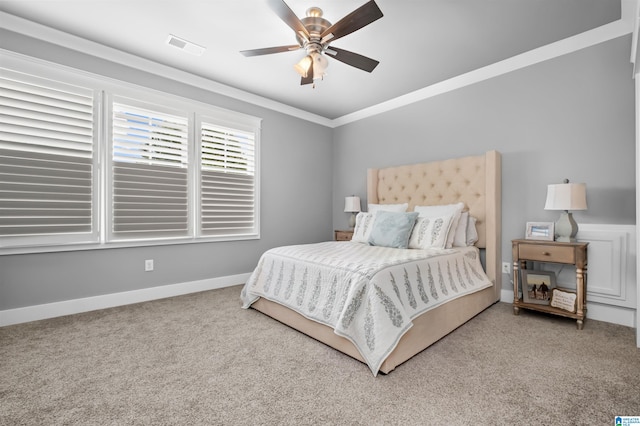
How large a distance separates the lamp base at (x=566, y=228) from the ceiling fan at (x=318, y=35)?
2162mm

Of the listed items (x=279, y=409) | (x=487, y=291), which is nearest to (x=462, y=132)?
(x=487, y=291)

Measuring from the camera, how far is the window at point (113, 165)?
8.18ft

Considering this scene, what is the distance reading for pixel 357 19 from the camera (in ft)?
6.44

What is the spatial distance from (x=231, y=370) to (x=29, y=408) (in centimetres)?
95

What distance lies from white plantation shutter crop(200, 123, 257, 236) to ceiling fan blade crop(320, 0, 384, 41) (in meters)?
2.08

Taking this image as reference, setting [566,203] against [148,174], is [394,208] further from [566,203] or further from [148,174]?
[148,174]

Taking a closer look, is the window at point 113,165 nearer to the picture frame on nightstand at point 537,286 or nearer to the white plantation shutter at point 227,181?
the white plantation shutter at point 227,181

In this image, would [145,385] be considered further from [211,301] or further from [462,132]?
[462,132]

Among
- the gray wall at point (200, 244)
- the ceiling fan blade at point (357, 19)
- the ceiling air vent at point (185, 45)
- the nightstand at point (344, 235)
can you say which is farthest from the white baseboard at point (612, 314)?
the ceiling air vent at point (185, 45)

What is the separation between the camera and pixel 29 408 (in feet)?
4.62

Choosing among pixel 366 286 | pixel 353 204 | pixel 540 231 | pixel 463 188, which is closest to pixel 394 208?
pixel 463 188

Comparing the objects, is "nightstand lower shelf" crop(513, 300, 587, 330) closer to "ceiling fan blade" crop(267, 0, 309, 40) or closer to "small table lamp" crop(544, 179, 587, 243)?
"small table lamp" crop(544, 179, 587, 243)

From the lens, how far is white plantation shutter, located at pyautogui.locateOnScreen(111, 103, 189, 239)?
117 inches

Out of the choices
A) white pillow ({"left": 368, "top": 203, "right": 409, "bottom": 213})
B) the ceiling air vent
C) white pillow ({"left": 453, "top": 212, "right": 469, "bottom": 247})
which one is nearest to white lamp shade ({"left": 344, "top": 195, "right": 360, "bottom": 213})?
white pillow ({"left": 368, "top": 203, "right": 409, "bottom": 213})
